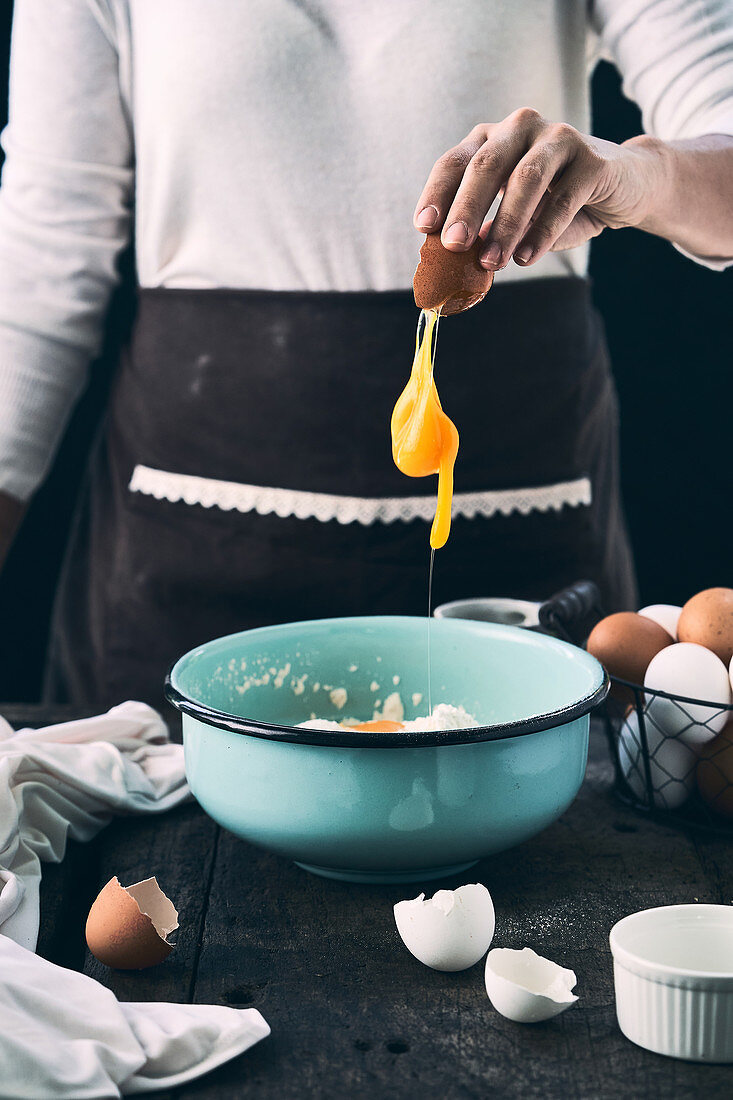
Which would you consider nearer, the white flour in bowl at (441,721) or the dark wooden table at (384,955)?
the dark wooden table at (384,955)

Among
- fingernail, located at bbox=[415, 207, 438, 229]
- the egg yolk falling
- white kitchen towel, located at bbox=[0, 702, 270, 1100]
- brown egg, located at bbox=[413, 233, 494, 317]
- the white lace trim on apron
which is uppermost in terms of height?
fingernail, located at bbox=[415, 207, 438, 229]

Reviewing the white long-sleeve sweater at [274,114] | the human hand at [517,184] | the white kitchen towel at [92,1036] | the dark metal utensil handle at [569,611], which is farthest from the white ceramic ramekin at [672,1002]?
the white long-sleeve sweater at [274,114]

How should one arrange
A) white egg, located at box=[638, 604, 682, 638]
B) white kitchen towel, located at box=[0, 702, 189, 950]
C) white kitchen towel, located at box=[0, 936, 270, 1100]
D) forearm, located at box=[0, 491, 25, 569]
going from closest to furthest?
white kitchen towel, located at box=[0, 936, 270, 1100]
white kitchen towel, located at box=[0, 702, 189, 950]
white egg, located at box=[638, 604, 682, 638]
forearm, located at box=[0, 491, 25, 569]

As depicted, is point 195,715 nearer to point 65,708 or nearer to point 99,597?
point 65,708

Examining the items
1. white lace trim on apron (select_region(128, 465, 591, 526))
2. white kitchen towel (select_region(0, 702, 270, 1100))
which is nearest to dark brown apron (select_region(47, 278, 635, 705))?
white lace trim on apron (select_region(128, 465, 591, 526))

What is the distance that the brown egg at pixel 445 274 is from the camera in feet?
2.90

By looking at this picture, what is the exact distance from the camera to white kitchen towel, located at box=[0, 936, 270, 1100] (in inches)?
23.5

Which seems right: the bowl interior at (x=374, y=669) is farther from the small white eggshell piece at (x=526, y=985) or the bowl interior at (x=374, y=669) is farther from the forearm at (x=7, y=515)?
the forearm at (x=7, y=515)

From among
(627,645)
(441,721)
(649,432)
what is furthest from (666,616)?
(649,432)

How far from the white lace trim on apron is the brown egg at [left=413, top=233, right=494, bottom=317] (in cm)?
55

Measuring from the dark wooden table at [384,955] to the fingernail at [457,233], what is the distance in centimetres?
A: 53

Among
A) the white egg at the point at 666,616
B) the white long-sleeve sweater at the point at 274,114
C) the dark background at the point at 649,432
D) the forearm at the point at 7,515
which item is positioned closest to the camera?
the white egg at the point at 666,616

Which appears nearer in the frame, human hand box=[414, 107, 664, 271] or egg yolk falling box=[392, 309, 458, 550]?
human hand box=[414, 107, 664, 271]

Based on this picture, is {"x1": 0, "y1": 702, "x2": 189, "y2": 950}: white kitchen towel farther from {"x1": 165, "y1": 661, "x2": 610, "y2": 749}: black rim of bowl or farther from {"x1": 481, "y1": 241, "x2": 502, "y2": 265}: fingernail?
{"x1": 481, "y1": 241, "x2": 502, "y2": 265}: fingernail
